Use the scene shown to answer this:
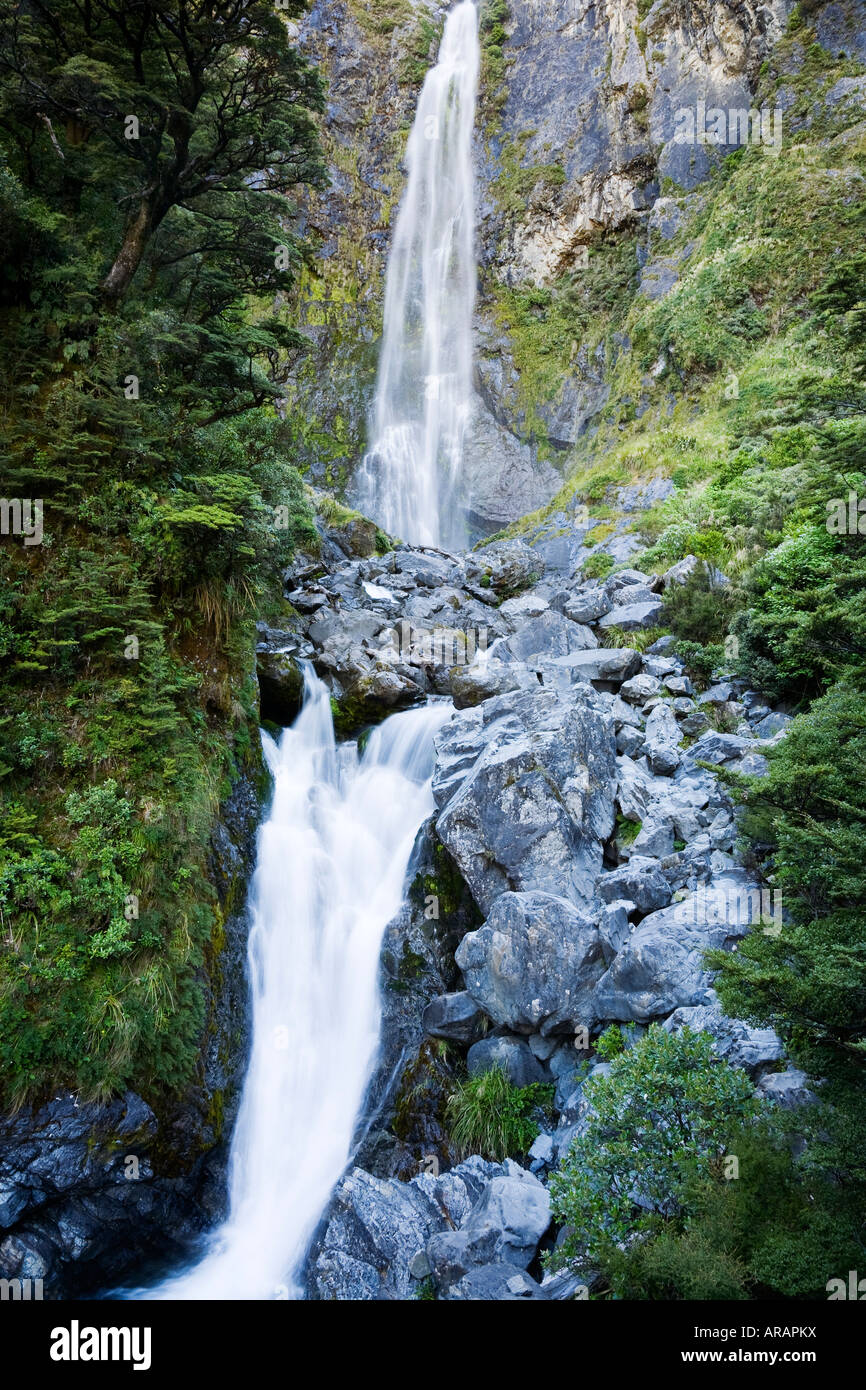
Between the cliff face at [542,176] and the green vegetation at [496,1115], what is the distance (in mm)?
23962

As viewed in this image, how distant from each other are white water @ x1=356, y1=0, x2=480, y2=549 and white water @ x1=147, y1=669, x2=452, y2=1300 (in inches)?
732

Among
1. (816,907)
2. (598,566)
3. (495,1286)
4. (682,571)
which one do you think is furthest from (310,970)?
(598,566)

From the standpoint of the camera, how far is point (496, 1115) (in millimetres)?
Result: 7395

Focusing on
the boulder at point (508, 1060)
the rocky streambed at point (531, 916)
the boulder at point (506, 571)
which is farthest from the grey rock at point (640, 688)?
the boulder at point (506, 571)

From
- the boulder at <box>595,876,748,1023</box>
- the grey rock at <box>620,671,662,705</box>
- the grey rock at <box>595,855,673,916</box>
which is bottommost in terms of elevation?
the boulder at <box>595,876,748,1023</box>

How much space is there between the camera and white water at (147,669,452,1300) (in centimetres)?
739

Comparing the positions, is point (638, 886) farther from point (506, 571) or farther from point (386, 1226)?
point (506, 571)

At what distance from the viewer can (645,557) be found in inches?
651

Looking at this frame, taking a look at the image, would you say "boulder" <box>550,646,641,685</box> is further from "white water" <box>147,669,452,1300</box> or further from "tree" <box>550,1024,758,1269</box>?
"tree" <box>550,1024,758,1269</box>

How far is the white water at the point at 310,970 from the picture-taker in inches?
291

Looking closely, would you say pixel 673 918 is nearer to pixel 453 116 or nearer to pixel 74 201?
pixel 74 201

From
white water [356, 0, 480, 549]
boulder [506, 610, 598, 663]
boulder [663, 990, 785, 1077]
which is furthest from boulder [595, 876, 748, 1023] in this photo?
white water [356, 0, 480, 549]

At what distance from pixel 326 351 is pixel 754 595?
29163 mm

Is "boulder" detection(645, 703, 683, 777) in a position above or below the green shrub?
below
